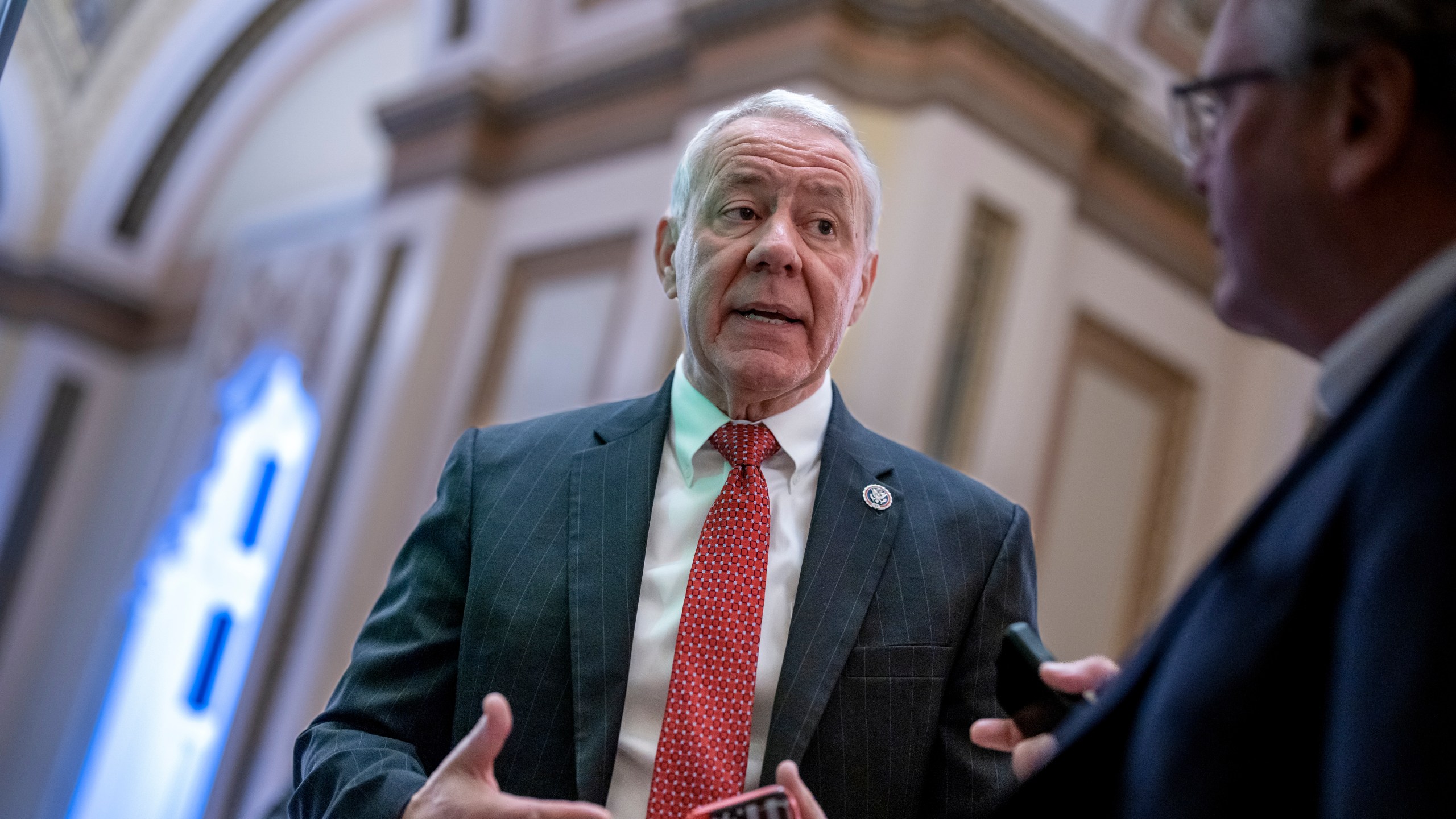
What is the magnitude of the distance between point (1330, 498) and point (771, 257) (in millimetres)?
1091

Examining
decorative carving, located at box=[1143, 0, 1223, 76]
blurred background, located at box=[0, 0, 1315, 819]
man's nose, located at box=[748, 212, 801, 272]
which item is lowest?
man's nose, located at box=[748, 212, 801, 272]

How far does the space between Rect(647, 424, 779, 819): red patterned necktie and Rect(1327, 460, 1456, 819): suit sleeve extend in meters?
0.90

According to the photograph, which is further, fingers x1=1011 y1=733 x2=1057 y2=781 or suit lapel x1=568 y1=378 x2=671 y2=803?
suit lapel x1=568 y1=378 x2=671 y2=803

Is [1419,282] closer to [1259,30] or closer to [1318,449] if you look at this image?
[1318,449]

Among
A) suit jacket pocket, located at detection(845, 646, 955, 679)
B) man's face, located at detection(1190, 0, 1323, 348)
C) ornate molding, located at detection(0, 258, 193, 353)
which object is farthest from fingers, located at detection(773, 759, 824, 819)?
ornate molding, located at detection(0, 258, 193, 353)

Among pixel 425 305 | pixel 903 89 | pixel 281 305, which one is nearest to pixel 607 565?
pixel 903 89

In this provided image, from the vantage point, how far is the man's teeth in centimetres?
194

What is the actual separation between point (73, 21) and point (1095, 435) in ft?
25.5

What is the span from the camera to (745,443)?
6.38 ft

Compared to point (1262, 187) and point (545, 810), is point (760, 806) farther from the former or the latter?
point (1262, 187)

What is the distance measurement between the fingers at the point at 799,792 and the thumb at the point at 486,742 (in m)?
0.31

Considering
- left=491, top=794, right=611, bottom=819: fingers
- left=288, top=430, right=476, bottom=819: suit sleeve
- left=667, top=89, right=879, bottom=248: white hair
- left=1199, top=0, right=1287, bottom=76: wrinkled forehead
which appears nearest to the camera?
left=1199, top=0, right=1287, bottom=76: wrinkled forehead

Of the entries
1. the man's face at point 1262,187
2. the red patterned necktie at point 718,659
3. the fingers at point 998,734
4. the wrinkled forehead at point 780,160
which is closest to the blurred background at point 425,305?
the wrinkled forehead at point 780,160

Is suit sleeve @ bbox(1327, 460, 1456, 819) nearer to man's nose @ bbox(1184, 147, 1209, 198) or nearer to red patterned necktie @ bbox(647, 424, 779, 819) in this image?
man's nose @ bbox(1184, 147, 1209, 198)
